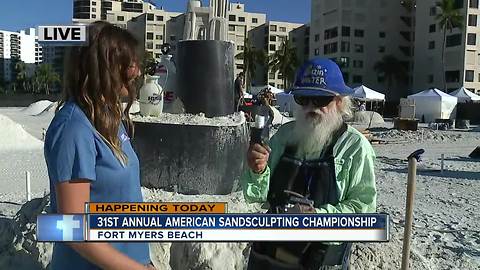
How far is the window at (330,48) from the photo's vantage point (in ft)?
237

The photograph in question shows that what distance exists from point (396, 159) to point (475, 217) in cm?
756

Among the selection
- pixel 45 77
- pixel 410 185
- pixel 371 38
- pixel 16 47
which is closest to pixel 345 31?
pixel 371 38

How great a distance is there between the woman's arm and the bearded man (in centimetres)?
74

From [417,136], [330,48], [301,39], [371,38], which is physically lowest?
[417,136]

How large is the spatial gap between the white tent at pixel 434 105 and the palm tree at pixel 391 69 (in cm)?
3414

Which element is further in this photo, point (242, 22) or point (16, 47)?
point (16, 47)

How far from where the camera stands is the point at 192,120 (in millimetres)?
6535

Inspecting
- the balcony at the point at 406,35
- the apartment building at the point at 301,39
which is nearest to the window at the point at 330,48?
the balcony at the point at 406,35

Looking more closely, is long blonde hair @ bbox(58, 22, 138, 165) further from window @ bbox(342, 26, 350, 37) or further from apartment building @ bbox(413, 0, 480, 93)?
window @ bbox(342, 26, 350, 37)

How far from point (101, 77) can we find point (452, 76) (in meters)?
63.3

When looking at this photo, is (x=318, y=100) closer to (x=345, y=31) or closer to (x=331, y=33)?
(x=345, y=31)

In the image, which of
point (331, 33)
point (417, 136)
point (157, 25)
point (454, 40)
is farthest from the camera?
point (157, 25)

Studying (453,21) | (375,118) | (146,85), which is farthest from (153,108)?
(453,21)

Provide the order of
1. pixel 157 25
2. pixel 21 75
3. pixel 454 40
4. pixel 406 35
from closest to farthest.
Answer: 1. pixel 454 40
2. pixel 406 35
3. pixel 21 75
4. pixel 157 25
